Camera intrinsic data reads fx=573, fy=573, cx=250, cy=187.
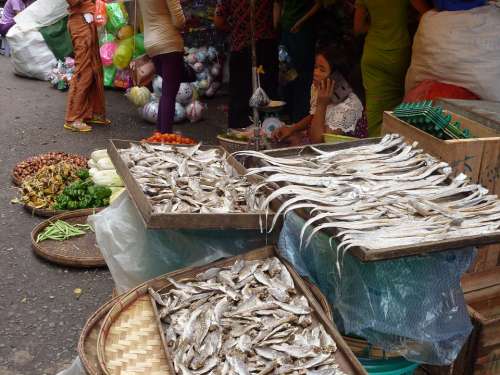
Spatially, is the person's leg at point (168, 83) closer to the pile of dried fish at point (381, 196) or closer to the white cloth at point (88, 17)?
the white cloth at point (88, 17)

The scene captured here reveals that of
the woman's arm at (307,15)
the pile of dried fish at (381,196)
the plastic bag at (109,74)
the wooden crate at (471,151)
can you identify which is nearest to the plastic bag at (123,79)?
the plastic bag at (109,74)

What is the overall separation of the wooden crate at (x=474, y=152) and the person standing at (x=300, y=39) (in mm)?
3329

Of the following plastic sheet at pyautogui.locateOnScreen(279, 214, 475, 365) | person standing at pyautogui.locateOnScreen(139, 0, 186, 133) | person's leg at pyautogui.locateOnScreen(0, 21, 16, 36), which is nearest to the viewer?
plastic sheet at pyautogui.locateOnScreen(279, 214, 475, 365)

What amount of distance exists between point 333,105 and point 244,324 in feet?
9.78

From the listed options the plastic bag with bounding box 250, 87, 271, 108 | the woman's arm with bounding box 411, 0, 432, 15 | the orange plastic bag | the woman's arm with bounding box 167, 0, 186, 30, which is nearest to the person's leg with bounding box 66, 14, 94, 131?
the orange plastic bag

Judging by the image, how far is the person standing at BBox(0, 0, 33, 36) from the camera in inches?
488

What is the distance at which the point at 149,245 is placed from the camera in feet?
9.08

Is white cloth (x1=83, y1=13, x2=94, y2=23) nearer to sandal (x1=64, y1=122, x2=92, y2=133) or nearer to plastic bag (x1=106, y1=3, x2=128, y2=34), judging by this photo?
plastic bag (x1=106, y1=3, x2=128, y2=34)

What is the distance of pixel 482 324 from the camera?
256 cm

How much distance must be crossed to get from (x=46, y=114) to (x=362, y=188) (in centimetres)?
739

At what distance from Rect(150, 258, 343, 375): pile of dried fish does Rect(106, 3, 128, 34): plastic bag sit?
7.43 metres

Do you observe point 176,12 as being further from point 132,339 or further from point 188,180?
point 132,339

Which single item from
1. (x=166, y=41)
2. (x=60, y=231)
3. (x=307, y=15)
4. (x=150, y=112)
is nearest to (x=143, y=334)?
(x=60, y=231)

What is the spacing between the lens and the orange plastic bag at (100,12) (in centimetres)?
839
